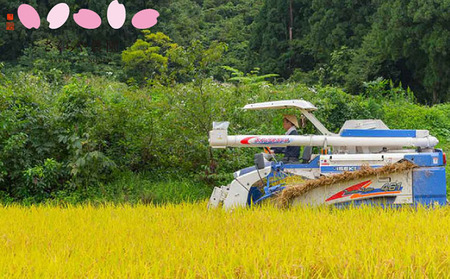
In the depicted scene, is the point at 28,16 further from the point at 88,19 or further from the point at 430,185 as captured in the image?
the point at 430,185

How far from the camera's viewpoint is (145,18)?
3016cm

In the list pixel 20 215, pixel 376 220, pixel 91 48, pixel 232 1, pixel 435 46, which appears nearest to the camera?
pixel 376 220

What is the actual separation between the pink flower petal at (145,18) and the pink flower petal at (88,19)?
2010 millimetres

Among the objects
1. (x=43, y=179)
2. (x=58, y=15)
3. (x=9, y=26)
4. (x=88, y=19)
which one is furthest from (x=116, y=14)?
(x=43, y=179)

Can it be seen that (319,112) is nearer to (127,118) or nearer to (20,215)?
(127,118)

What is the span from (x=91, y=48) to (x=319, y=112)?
24.0 m

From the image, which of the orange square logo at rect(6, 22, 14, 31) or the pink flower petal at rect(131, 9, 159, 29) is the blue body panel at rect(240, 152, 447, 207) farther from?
the orange square logo at rect(6, 22, 14, 31)

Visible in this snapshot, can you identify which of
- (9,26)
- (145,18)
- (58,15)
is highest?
(58,15)

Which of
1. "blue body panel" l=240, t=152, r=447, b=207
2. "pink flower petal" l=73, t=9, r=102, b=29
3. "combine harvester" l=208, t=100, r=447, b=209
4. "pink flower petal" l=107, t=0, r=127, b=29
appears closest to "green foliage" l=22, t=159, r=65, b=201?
"combine harvester" l=208, t=100, r=447, b=209

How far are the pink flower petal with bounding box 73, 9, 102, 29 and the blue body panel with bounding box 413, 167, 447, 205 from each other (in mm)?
24739

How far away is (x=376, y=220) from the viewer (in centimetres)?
654

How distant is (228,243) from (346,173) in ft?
9.53

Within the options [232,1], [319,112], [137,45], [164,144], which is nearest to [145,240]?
[164,144]

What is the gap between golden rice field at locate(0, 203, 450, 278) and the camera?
4.32 metres
